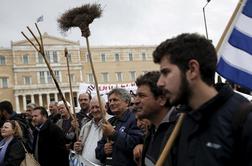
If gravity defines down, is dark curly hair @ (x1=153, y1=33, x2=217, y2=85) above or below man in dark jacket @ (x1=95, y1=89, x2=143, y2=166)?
above

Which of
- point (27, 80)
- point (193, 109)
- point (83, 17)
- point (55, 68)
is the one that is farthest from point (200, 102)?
point (55, 68)

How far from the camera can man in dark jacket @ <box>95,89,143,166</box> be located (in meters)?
3.80

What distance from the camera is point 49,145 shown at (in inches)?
232

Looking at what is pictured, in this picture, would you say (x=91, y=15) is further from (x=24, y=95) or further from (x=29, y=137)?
(x=24, y=95)

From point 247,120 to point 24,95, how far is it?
254 ft

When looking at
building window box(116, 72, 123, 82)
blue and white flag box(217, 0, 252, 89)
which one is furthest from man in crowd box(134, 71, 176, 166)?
building window box(116, 72, 123, 82)

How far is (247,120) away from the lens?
1.80 metres

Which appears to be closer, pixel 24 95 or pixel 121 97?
pixel 121 97

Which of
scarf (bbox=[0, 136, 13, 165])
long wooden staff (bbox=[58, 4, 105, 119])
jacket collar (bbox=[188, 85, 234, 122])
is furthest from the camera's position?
scarf (bbox=[0, 136, 13, 165])

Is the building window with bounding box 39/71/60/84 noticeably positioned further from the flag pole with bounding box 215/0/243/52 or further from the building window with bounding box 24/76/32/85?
the flag pole with bounding box 215/0/243/52

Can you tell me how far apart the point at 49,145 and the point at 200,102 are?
4.15 metres

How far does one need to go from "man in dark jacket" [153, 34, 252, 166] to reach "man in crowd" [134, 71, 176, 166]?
2.52 feet

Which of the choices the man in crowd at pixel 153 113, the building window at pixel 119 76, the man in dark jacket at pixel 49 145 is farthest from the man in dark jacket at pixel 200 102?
the building window at pixel 119 76

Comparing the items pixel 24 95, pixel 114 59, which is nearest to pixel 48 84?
pixel 24 95
